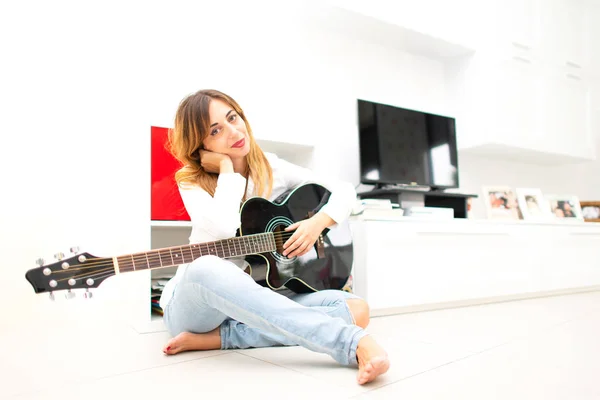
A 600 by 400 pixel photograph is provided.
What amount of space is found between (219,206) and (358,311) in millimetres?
532

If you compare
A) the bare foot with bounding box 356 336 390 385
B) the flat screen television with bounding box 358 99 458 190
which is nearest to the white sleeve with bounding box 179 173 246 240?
the bare foot with bounding box 356 336 390 385

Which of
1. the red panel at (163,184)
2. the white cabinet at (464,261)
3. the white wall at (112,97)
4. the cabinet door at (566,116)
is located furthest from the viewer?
the cabinet door at (566,116)

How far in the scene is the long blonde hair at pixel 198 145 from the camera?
131 cm

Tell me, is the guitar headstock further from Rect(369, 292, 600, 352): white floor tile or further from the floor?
Rect(369, 292, 600, 352): white floor tile

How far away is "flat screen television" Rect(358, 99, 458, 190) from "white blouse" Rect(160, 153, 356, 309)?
2.90 ft

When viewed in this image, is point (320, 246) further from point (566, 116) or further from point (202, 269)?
point (566, 116)

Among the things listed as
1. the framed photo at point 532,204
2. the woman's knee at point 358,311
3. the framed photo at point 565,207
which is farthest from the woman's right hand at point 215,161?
the framed photo at point 565,207

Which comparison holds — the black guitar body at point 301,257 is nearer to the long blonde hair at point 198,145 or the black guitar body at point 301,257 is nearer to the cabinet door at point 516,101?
the long blonde hair at point 198,145

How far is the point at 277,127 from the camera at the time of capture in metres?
2.26

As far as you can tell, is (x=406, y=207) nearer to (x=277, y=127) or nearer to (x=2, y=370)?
(x=277, y=127)

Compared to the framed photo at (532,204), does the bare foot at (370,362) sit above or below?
below

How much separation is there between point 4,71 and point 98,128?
39 cm

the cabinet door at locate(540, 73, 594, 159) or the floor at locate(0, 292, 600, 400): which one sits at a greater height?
the cabinet door at locate(540, 73, 594, 159)

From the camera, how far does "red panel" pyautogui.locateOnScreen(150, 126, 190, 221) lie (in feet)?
5.80
